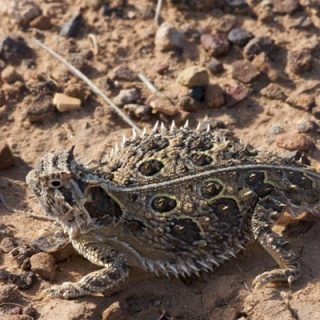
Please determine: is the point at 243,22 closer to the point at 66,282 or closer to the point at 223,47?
the point at 223,47

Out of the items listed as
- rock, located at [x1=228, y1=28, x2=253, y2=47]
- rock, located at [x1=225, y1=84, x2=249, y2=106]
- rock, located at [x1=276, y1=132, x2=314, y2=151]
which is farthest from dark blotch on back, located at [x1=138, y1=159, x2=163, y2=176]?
rock, located at [x1=228, y1=28, x2=253, y2=47]

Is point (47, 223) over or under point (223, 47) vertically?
under

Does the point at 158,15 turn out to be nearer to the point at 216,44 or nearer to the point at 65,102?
the point at 216,44

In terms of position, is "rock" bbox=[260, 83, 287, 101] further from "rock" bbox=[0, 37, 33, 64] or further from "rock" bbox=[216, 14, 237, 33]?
"rock" bbox=[0, 37, 33, 64]

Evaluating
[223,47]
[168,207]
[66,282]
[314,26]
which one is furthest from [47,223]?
[314,26]

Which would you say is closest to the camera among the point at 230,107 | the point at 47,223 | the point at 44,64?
the point at 47,223

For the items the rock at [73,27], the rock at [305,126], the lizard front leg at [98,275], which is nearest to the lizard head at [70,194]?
the lizard front leg at [98,275]
